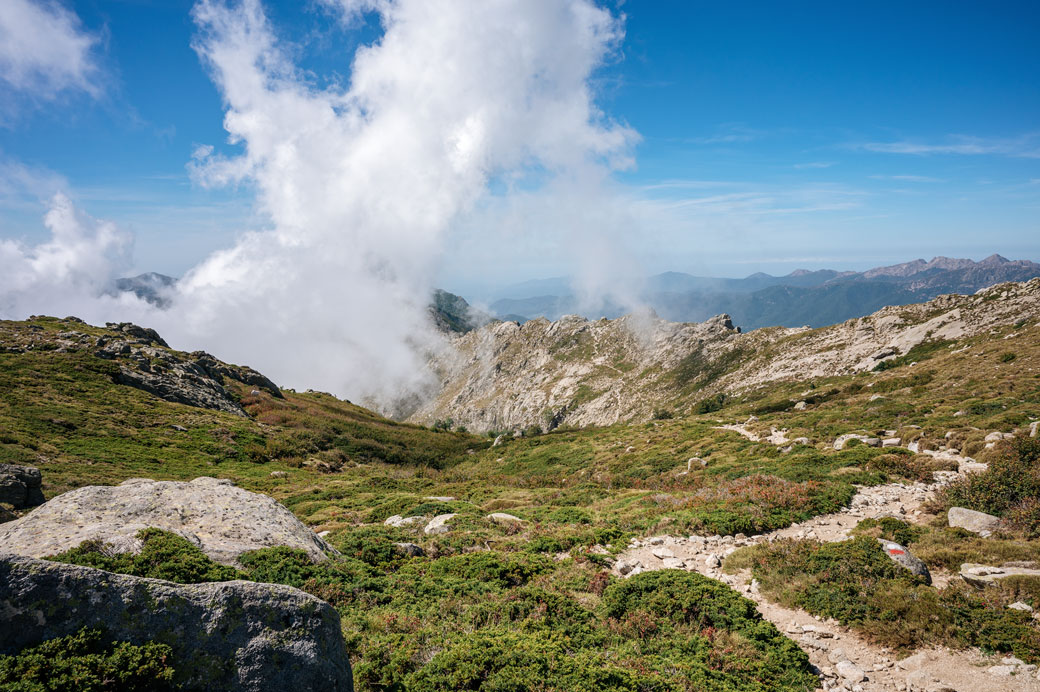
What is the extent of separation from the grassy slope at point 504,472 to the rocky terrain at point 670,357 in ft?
55.0

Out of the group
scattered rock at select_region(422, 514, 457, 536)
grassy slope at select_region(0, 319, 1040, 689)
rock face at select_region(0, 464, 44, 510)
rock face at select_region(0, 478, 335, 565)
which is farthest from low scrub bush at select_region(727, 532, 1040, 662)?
rock face at select_region(0, 464, 44, 510)

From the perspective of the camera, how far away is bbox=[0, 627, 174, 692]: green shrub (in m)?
5.18

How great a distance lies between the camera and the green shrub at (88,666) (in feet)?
17.0

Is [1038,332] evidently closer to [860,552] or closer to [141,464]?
[860,552]

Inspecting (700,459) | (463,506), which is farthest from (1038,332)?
(463,506)

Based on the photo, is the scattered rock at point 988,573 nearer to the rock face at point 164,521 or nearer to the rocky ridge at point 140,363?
the rock face at point 164,521

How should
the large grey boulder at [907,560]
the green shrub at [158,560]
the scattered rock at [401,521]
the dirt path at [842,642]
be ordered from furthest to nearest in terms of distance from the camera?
the scattered rock at [401,521] < the large grey boulder at [907,560] < the dirt path at [842,642] < the green shrub at [158,560]

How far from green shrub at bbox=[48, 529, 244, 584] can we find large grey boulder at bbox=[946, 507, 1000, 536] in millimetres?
22793

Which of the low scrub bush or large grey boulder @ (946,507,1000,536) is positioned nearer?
the low scrub bush

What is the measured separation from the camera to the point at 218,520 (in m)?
13.0

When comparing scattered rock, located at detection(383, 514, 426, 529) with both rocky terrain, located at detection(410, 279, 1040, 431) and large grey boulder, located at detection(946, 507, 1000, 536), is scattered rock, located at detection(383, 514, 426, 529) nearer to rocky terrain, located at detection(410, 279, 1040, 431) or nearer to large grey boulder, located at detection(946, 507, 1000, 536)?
large grey boulder, located at detection(946, 507, 1000, 536)

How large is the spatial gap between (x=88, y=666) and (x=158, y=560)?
16.4 ft

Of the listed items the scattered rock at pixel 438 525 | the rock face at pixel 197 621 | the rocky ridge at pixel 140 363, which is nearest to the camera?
the rock face at pixel 197 621

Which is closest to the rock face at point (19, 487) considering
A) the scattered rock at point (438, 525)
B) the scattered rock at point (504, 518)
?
the scattered rock at point (438, 525)
